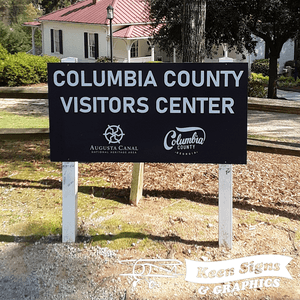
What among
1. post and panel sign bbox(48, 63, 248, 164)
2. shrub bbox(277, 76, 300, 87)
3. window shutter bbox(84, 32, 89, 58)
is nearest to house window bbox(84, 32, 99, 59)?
window shutter bbox(84, 32, 89, 58)

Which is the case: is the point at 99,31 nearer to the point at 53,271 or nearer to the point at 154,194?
the point at 154,194

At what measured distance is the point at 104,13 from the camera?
86.3ft

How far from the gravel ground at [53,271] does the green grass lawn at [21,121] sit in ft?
21.6

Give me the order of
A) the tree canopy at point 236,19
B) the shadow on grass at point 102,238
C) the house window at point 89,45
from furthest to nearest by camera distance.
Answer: the house window at point 89,45 < the tree canopy at point 236,19 < the shadow on grass at point 102,238

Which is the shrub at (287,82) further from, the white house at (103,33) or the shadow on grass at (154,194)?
the shadow on grass at (154,194)

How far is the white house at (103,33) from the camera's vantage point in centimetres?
2544

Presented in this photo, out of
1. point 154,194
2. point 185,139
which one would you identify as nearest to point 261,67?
point 154,194

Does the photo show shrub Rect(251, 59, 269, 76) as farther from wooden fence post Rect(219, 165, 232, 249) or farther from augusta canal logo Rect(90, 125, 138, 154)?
augusta canal logo Rect(90, 125, 138, 154)

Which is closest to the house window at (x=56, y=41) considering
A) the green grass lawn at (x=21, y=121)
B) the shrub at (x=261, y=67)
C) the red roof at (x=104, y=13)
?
the red roof at (x=104, y=13)

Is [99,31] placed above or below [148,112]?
above

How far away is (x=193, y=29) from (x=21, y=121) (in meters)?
6.76

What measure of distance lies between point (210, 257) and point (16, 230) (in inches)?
79.7

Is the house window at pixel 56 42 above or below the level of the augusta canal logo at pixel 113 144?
above

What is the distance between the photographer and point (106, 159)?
4.09m
